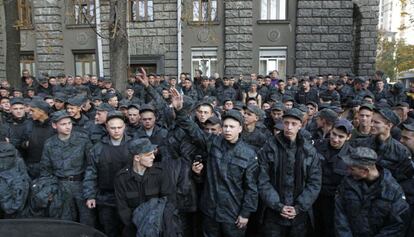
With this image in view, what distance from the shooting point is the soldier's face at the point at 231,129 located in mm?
3766

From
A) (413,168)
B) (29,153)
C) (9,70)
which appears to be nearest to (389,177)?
(413,168)

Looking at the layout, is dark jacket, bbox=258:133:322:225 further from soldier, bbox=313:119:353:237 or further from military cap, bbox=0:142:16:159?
military cap, bbox=0:142:16:159

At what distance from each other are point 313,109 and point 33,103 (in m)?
4.91

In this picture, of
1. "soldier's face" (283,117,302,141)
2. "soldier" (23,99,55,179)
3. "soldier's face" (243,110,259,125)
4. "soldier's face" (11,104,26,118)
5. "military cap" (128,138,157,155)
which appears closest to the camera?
"military cap" (128,138,157,155)

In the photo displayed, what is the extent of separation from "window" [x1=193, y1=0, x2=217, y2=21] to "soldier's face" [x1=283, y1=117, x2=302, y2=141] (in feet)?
40.3

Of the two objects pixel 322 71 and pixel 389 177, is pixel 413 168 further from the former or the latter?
pixel 322 71

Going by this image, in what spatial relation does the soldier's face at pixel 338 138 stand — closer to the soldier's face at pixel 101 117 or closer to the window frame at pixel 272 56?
the soldier's face at pixel 101 117

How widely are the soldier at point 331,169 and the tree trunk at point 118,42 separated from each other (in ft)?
19.7

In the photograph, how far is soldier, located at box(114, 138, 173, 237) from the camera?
3457mm

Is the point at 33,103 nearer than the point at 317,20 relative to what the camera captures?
Yes

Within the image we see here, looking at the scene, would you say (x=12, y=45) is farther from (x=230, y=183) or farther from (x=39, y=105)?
(x=230, y=183)

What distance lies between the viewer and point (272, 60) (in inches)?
605

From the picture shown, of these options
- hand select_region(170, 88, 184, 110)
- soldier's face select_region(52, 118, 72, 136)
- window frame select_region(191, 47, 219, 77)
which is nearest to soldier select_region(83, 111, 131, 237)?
soldier's face select_region(52, 118, 72, 136)

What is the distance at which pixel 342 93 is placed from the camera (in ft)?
34.1
